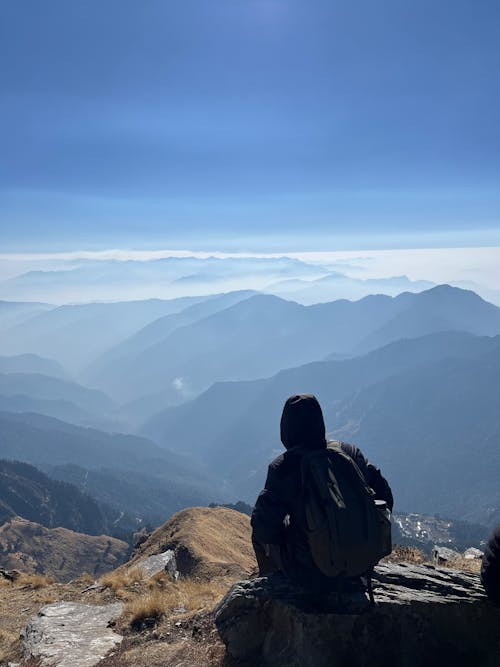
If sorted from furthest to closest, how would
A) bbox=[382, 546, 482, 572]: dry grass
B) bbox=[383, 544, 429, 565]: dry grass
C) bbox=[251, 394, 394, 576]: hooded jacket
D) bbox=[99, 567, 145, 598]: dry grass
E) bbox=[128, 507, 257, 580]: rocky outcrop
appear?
bbox=[128, 507, 257, 580]: rocky outcrop
bbox=[383, 544, 429, 565]: dry grass
bbox=[99, 567, 145, 598]: dry grass
bbox=[382, 546, 482, 572]: dry grass
bbox=[251, 394, 394, 576]: hooded jacket

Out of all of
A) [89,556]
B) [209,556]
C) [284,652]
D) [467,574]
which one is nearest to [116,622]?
[284,652]

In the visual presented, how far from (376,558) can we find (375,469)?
1544mm

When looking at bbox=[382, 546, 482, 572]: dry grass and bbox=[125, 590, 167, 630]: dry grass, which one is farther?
bbox=[382, 546, 482, 572]: dry grass

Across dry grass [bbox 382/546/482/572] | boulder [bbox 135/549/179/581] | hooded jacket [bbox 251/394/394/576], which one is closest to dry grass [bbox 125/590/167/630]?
hooded jacket [bbox 251/394/394/576]

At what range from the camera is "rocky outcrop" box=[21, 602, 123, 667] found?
31.6 ft

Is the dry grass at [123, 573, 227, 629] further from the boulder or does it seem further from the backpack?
the backpack

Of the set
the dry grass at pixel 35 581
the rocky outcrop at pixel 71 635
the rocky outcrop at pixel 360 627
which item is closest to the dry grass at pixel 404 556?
the rocky outcrop at pixel 360 627

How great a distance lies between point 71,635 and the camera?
35.0ft

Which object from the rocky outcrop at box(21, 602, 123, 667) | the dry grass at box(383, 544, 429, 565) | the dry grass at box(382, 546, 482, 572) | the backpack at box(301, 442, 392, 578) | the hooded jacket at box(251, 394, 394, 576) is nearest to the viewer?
the backpack at box(301, 442, 392, 578)

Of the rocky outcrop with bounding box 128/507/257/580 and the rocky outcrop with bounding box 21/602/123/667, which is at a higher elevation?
the rocky outcrop with bounding box 21/602/123/667

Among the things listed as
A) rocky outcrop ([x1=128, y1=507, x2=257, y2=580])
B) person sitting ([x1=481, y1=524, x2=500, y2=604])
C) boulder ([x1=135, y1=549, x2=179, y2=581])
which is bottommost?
rocky outcrop ([x1=128, y1=507, x2=257, y2=580])

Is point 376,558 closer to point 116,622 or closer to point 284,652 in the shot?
point 284,652

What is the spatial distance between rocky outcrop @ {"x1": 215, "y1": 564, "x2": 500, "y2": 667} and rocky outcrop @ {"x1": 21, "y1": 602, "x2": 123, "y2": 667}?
286cm

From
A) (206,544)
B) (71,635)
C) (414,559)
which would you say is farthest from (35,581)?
(414,559)
